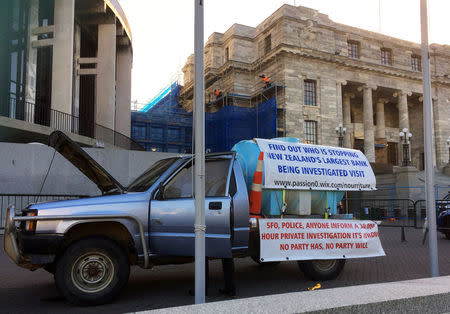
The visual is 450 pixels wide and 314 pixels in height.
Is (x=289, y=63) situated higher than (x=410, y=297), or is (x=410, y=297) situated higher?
(x=289, y=63)

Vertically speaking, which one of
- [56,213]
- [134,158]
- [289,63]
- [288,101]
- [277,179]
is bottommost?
[56,213]

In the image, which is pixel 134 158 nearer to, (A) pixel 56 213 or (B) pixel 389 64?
(A) pixel 56 213

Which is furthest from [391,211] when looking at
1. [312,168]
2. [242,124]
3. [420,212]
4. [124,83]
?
[124,83]

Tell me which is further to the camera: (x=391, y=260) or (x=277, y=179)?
(x=391, y=260)

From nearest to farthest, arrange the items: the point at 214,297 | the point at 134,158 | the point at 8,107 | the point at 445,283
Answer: the point at 445,283
the point at 214,297
the point at 134,158
the point at 8,107

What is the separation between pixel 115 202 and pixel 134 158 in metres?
14.4

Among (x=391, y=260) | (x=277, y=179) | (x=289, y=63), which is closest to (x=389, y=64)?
(x=289, y=63)

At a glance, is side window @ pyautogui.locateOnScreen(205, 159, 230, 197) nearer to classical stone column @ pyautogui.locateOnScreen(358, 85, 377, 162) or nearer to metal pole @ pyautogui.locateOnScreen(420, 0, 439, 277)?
metal pole @ pyautogui.locateOnScreen(420, 0, 439, 277)

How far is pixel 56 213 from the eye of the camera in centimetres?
559

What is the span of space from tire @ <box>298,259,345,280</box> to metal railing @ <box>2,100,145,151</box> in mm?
18931

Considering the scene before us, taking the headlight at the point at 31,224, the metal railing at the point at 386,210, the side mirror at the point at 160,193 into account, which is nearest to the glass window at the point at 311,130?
the metal railing at the point at 386,210

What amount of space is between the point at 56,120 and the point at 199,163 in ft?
67.2

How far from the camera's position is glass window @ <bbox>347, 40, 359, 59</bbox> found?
47.4 m

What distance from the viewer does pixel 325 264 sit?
7.20 metres
